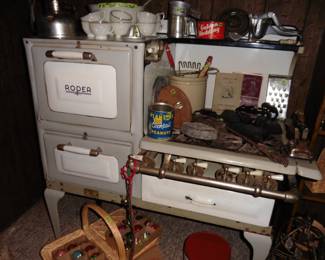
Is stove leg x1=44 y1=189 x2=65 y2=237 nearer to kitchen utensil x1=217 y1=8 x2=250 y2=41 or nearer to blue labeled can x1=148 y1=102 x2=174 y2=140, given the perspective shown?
blue labeled can x1=148 y1=102 x2=174 y2=140

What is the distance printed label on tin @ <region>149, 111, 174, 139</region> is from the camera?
977 millimetres

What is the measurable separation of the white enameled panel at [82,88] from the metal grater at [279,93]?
33.1 inches

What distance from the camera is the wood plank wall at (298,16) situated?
1263mm

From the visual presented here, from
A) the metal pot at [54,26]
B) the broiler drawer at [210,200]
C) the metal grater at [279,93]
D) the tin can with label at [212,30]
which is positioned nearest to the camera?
the broiler drawer at [210,200]

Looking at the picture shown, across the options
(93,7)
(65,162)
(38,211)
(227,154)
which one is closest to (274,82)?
(227,154)

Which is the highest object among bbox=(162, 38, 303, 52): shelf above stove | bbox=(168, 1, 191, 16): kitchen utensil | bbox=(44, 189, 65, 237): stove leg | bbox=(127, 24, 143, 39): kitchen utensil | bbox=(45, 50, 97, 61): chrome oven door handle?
bbox=(168, 1, 191, 16): kitchen utensil

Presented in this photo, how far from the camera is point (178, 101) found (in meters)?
1.13

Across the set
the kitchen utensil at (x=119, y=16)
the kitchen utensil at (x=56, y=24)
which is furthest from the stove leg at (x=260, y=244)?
the kitchen utensil at (x=56, y=24)

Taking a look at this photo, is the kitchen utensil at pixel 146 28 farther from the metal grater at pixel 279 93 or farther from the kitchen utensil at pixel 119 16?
the metal grater at pixel 279 93

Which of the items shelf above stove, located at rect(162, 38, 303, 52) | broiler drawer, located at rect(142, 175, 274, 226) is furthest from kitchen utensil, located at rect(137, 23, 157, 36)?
broiler drawer, located at rect(142, 175, 274, 226)

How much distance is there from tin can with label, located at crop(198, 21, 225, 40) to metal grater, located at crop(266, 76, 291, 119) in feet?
1.22

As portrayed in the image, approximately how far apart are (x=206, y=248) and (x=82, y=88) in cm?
88

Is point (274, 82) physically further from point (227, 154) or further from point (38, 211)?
point (38, 211)

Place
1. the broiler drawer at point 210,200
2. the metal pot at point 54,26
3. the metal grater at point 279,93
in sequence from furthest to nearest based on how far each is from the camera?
1. the metal grater at point 279,93
2. the metal pot at point 54,26
3. the broiler drawer at point 210,200
